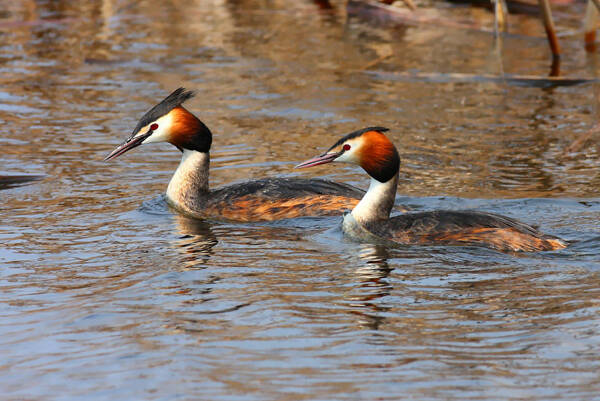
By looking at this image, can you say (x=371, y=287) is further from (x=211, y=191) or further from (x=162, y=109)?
(x=162, y=109)

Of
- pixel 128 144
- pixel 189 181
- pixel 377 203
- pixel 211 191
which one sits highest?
pixel 128 144

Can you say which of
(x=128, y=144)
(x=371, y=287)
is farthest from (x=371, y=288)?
(x=128, y=144)

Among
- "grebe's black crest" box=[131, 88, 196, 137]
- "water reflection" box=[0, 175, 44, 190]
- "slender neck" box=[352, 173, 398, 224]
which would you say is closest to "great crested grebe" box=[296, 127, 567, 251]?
"slender neck" box=[352, 173, 398, 224]

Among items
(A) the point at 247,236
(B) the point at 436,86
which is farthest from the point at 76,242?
(B) the point at 436,86

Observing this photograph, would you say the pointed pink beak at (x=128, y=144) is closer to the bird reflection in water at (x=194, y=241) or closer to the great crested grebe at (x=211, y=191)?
the great crested grebe at (x=211, y=191)

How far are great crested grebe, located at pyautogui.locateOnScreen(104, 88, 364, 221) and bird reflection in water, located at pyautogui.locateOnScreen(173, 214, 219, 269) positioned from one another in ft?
0.71

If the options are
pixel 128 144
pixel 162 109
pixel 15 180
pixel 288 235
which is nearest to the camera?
pixel 288 235

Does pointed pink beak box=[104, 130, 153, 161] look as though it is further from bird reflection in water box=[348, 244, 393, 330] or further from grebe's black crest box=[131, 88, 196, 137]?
bird reflection in water box=[348, 244, 393, 330]

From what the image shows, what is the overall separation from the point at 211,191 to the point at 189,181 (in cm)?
25

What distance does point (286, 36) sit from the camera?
663 inches

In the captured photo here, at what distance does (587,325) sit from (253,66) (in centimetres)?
967

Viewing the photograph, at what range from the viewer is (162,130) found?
9.02m

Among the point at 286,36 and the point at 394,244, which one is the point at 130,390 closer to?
the point at 394,244

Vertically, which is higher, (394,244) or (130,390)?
(130,390)
